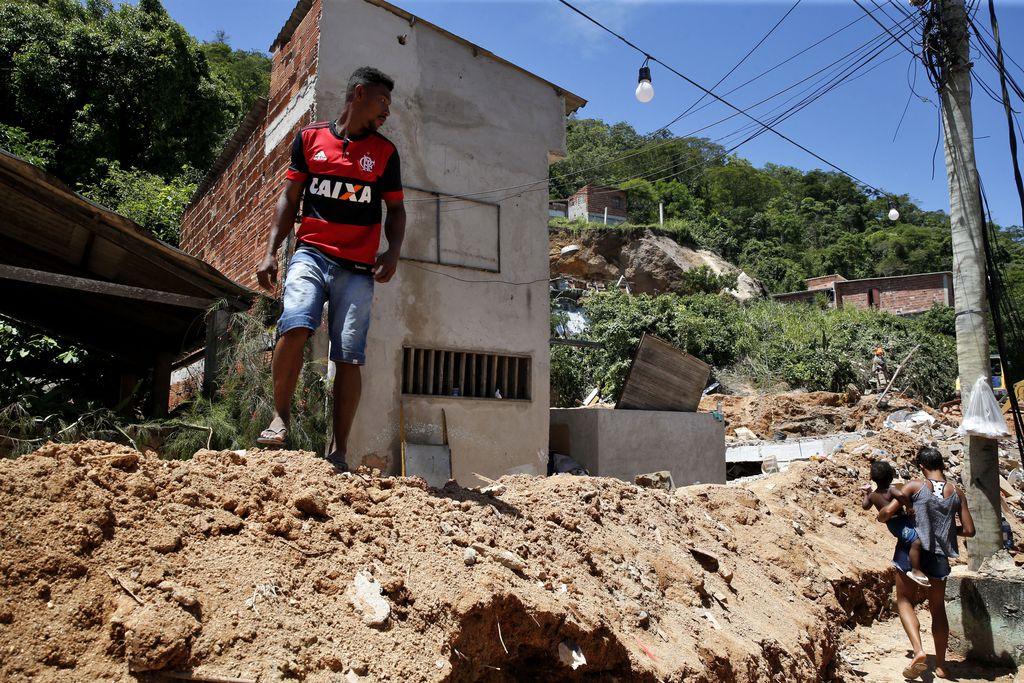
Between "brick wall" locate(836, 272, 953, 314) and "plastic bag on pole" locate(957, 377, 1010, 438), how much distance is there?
113ft

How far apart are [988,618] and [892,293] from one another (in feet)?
124

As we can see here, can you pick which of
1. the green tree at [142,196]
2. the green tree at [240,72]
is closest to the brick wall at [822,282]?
the green tree at [240,72]

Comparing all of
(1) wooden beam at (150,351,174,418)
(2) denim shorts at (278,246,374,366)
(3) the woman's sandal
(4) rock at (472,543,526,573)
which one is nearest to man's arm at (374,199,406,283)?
(2) denim shorts at (278,246,374,366)

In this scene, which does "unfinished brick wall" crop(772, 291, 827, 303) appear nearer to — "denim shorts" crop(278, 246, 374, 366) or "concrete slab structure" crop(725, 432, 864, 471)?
"concrete slab structure" crop(725, 432, 864, 471)

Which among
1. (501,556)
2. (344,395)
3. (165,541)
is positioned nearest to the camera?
(165,541)

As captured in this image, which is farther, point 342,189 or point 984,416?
point 984,416

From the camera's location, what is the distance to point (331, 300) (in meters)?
4.11

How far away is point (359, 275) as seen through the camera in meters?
4.17

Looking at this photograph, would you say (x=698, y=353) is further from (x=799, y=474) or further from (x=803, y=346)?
(x=799, y=474)

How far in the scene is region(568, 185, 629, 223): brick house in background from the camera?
1711 inches

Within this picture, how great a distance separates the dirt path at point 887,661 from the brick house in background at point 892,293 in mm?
33704

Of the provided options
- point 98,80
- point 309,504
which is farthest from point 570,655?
point 98,80

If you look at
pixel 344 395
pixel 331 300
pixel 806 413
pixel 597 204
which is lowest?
pixel 806 413

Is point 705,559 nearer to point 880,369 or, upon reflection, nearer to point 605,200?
point 880,369
